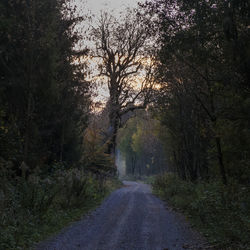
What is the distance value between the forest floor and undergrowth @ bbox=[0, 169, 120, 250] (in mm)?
539

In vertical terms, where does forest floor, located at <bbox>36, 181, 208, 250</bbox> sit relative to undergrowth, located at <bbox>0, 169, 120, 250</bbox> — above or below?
below

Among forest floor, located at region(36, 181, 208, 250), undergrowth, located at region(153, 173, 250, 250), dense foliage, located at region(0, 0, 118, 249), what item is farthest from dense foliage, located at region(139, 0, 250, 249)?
dense foliage, located at region(0, 0, 118, 249)

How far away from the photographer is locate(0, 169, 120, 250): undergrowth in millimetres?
9430

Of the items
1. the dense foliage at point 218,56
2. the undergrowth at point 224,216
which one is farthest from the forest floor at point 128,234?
the dense foliage at point 218,56

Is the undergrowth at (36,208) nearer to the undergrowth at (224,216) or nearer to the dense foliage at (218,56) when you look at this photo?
the undergrowth at (224,216)

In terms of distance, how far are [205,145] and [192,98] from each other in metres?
3.76

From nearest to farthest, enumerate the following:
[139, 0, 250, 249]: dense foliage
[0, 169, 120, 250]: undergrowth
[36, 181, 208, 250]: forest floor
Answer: [36, 181, 208, 250]: forest floor < [0, 169, 120, 250]: undergrowth < [139, 0, 250, 249]: dense foliage

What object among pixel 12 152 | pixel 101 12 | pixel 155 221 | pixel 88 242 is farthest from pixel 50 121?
pixel 101 12

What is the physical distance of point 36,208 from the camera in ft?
39.9

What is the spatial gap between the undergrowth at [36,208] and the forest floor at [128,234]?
54cm

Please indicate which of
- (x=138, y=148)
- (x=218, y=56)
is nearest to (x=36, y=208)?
(x=218, y=56)

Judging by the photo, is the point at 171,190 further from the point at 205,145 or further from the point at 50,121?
the point at 50,121

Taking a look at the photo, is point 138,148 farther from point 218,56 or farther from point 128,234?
point 128,234

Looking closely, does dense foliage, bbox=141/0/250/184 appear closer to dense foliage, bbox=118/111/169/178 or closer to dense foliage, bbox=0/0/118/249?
dense foliage, bbox=0/0/118/249
